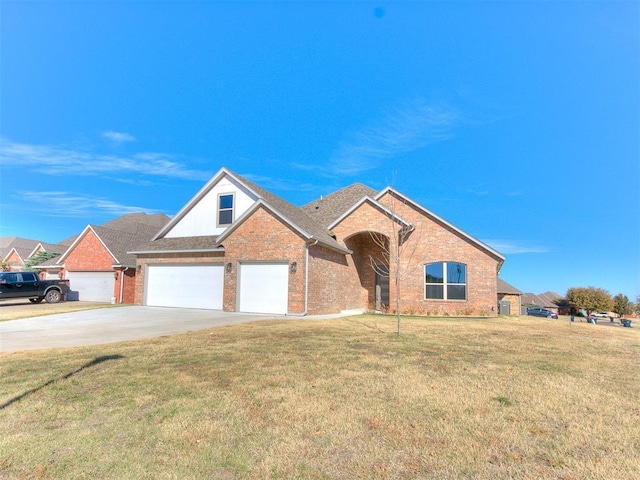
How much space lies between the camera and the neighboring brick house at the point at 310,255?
1567cm

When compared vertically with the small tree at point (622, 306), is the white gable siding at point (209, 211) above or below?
above

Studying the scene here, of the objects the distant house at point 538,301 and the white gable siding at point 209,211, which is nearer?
the white gable siding at point 209,211

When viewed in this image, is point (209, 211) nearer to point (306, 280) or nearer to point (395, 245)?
point (306, 280)

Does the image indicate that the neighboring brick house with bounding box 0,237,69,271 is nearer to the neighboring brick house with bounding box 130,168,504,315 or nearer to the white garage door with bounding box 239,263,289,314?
the neighboring brick house with bounding box 130,168,504,315

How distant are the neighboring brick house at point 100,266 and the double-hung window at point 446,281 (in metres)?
19.1

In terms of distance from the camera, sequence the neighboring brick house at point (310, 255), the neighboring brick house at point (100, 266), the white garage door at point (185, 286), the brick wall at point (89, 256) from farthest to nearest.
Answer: the brick wall at point (89, 256), the neighboring brick house at point (100, 266), the white garage door at point (185, 286), the neighboring brick house at point (310, 255)

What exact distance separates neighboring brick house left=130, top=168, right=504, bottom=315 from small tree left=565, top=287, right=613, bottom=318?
5939cm

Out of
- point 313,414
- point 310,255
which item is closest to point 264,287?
point 310,255

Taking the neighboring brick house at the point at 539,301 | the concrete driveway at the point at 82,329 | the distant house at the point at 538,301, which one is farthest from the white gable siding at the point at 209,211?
the distant house at the point at 538,301

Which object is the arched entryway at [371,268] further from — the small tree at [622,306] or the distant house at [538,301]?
the small tree at [622,306]

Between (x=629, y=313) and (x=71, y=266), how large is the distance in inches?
3417

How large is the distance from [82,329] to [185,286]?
25.7ft

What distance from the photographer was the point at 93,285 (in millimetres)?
23797

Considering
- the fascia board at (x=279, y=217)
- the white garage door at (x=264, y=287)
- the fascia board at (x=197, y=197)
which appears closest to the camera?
the fascia board at (x=279, y=217)
